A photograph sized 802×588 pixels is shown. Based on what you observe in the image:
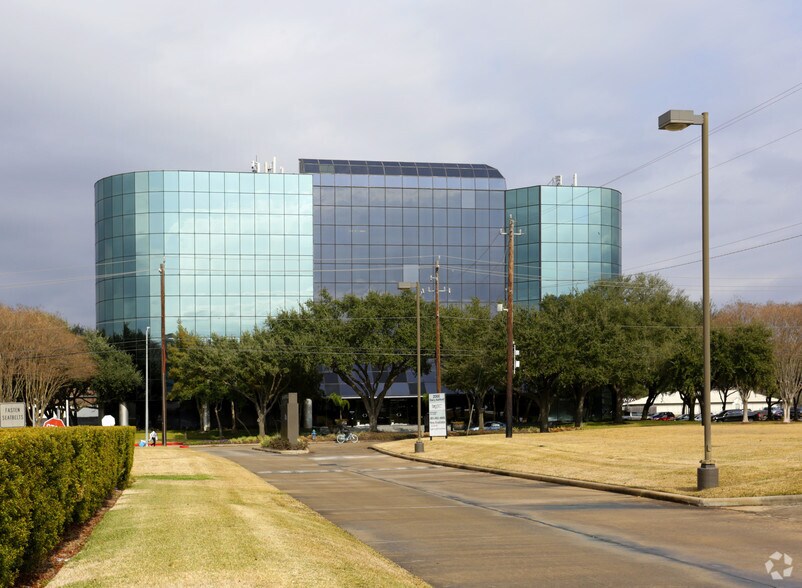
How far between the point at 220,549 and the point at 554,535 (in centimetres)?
606

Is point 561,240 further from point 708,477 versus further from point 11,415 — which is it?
Answer: point 708,477

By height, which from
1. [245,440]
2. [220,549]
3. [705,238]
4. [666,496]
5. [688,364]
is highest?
[705,238]

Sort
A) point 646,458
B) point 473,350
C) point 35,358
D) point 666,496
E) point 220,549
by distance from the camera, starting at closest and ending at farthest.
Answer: point 220,549
point 666,496
point 646,458
point 35,358
point 473,350

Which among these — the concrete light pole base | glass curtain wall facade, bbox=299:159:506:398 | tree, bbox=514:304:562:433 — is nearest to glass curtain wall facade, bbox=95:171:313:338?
glass curtain wall facade, bbox=299:159:506:398

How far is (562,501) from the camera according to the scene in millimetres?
21422

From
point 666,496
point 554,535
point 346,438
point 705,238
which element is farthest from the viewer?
point 346,438

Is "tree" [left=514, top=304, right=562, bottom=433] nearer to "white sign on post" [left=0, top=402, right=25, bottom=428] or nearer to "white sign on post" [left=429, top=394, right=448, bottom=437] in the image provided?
"white sign on post" [left=429, top=394, right=448, bottom=437]

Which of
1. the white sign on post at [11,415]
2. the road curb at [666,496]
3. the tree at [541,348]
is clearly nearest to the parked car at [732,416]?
the tree at [541,348]

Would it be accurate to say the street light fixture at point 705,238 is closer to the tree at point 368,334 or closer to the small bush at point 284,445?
the small bush at point 284,445

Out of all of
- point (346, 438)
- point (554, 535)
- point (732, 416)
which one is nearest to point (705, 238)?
point (554, 535)

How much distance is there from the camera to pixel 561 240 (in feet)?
301

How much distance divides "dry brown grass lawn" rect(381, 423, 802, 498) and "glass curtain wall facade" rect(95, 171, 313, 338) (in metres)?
42.7

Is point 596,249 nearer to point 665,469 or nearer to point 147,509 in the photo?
point 665,469

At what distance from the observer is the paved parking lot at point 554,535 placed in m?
11.5
